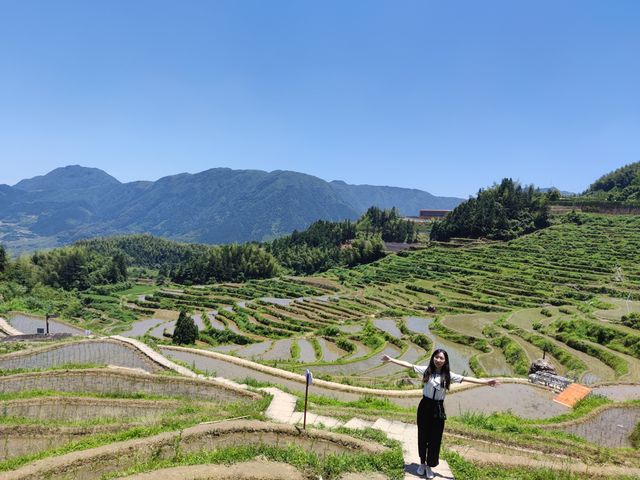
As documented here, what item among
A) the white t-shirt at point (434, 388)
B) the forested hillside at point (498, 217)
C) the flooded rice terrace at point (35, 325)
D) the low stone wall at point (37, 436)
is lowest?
the flooded rice terrace at point (35, 325)

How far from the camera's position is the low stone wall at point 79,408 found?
13.9 meters

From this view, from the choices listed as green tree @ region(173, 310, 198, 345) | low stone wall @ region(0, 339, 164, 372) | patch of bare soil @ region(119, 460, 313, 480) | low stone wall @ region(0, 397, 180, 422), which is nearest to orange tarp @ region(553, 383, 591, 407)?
patch of bare soil @ region(119, 460, 313, 480)

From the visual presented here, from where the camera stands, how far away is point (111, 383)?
55.8 feet

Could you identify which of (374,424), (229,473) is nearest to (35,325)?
(374,424)

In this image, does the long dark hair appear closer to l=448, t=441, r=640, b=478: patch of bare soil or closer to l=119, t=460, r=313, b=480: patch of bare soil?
l=119, t=460, r=313, b=480: patch of bare soil

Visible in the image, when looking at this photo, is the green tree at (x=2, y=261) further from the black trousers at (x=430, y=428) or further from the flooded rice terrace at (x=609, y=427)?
the flooded rice terrace at (x=609, y=427)

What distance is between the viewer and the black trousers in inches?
268

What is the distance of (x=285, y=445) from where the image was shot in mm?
9547

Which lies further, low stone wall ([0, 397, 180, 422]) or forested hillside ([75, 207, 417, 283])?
forested hillside ([75, 207, 417, 283])

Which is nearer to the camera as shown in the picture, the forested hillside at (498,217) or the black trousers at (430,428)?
the black trousers at (430,428)

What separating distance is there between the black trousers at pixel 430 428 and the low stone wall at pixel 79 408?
385 inches

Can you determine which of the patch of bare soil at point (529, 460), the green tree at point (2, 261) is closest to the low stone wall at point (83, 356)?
the patch of bare soil at point (529, 460)

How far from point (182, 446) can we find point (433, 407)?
5.88m

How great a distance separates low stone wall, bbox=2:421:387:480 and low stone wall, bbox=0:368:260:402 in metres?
5.91
